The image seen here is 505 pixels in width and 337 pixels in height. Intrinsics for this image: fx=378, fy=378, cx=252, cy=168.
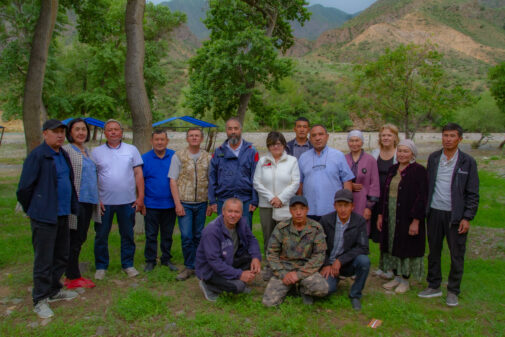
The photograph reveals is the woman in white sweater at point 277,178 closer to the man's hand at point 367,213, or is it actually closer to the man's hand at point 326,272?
the man's hand at point 326,272

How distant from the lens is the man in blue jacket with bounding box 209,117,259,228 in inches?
184

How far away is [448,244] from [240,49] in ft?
42.0

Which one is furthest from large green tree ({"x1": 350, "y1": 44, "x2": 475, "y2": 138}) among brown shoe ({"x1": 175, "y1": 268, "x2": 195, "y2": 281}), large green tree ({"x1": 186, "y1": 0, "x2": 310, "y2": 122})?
brown shoe ({"x1": 175, "y1": 268, "x2": 195, "y2": 281})

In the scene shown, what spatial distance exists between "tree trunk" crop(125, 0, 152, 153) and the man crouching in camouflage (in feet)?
11.8

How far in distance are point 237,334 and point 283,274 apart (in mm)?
841

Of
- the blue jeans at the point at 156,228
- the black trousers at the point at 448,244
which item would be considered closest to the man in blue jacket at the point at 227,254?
the blue jeans at the point at 156,228

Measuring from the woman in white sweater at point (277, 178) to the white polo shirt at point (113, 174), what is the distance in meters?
1.59

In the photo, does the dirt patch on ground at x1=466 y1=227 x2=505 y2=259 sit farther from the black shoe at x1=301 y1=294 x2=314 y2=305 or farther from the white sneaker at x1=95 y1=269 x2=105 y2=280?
the white sneaker at x1=95 y1=269 x2=105 y2=280

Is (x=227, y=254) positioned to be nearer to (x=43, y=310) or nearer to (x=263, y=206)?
(x=263, y=206)

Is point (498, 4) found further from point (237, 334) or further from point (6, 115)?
point (237, 334)

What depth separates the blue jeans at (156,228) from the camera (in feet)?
16.2

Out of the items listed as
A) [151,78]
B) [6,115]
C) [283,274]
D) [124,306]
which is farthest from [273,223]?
[6,115]

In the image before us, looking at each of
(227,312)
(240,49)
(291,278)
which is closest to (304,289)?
(291,278)

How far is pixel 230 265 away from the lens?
13.9 feet
